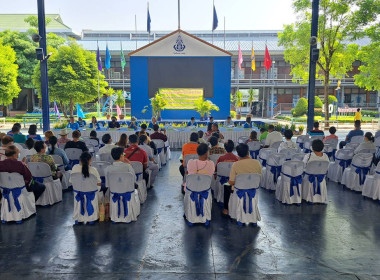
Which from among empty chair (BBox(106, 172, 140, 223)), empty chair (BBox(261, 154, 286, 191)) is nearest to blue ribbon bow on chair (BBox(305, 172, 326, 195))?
empty chair (BBox(261, 154, 286, 191))

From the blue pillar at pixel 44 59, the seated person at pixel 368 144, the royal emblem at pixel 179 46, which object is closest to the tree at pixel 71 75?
the royal emblem at pixel 179 46

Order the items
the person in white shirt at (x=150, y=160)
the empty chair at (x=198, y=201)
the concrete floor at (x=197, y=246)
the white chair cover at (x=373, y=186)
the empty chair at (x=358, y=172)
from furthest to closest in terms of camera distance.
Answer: the person in white shirt at (x=150, y=160) → the empty chair at (x=358, y=172) → the white chair cover at (x=373, y=186) → the empty chair at (x=198, y=201) → the concrete floor at (x=197, y=246)

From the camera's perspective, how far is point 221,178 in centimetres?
724

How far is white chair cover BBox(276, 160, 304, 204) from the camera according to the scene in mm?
7129

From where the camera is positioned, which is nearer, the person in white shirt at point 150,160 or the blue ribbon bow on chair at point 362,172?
the blue ribbon bow on chair at point 362,172

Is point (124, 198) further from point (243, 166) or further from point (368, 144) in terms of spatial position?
point (368, 144)

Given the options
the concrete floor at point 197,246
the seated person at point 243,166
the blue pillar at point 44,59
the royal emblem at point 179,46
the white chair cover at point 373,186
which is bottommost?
the concrete floor at point 197,246

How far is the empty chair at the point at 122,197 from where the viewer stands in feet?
19.7

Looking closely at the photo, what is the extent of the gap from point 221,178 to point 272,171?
5.98 ft

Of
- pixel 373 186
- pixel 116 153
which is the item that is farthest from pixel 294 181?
pixel 116 153

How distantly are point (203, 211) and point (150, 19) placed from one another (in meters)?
24.6

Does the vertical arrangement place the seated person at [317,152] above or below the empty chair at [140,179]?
above

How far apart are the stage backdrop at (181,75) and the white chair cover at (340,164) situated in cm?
1490

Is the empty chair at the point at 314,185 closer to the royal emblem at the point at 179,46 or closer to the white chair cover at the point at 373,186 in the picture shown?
the white chair cover at the point at 373,186
